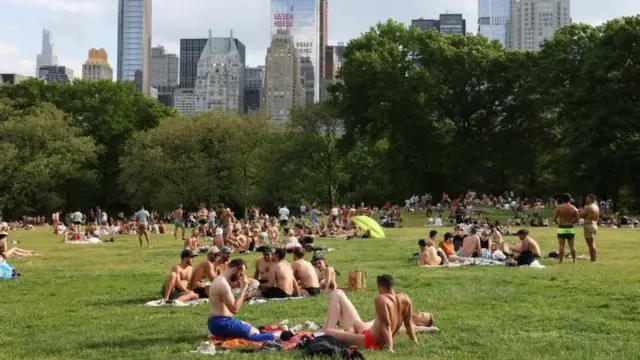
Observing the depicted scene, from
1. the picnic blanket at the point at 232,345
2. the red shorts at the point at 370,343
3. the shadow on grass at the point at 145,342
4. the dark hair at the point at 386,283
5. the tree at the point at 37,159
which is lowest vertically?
the shadow on grass at the point at 145,342

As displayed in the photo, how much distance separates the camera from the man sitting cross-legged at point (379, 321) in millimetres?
8883

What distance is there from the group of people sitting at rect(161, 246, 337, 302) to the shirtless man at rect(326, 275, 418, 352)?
4276 mm

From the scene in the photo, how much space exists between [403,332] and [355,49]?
2063 inches

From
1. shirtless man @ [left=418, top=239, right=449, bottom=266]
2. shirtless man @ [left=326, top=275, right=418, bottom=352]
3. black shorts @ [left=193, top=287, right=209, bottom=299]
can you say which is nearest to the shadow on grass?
shirtless man @ [left=326, top=275, right=418, bottom=352]

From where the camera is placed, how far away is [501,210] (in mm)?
48594

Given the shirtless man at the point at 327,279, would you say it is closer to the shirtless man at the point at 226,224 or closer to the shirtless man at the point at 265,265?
the shirtless man at the point at 265,265

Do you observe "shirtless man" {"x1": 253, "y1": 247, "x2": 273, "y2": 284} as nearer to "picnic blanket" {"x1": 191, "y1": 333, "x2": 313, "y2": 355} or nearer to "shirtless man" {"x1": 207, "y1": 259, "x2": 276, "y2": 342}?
"shirtless man" {"x1": 207, "y1": 259, "x2": 276, "y2": 342}

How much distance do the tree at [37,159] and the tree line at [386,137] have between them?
0.38 feet

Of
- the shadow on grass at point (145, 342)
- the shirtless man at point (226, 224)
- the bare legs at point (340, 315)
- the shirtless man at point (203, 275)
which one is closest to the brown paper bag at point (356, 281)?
the shirtless man at point (203, 275)

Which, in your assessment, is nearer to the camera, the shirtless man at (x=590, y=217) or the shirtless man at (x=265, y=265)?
the shirtless man at (x=265, y=265)

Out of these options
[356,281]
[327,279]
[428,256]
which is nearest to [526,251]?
[428,256]

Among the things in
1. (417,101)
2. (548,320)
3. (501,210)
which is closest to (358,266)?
(548,320)

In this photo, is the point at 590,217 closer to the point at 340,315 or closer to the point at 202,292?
the point at 202,292

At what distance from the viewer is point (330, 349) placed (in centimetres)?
840
